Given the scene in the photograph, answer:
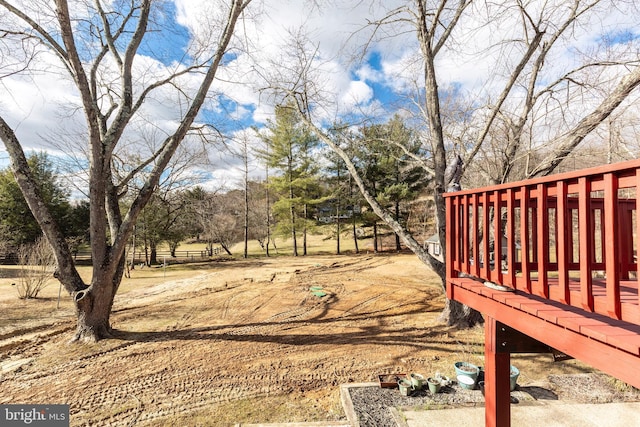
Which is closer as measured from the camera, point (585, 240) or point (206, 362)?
point (585, 240)

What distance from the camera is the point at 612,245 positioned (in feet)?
4.25

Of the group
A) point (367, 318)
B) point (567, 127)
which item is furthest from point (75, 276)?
point (567, 127)

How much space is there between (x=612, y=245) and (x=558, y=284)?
564 millimetres

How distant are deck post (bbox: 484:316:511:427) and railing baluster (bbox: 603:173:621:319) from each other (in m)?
0.87

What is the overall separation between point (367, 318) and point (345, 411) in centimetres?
340

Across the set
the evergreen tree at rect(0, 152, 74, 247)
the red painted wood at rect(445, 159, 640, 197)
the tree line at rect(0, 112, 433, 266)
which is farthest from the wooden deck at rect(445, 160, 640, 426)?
the evergreen tree at rect(0, 152, 74, 247)

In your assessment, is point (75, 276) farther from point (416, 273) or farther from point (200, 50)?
point (416, 273)

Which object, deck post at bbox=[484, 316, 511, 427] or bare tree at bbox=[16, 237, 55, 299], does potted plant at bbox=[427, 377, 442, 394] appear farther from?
bare tree at bbox=[16, 237, 55, 299]

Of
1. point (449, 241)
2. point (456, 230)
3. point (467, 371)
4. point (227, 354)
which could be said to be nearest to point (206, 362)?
point (227, 354)

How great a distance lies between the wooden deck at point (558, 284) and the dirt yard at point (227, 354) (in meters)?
1.96

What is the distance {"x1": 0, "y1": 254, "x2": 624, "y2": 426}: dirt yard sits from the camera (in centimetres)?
337

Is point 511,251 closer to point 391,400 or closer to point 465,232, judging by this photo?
point 465,232

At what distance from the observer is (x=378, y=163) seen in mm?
18531

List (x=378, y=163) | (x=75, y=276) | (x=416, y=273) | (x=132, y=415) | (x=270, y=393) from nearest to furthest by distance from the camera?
(x=132, y=415) → (x=270, y=393) → (x=75, y=276) → (x=416, y=273) → (x=378, y=163)
